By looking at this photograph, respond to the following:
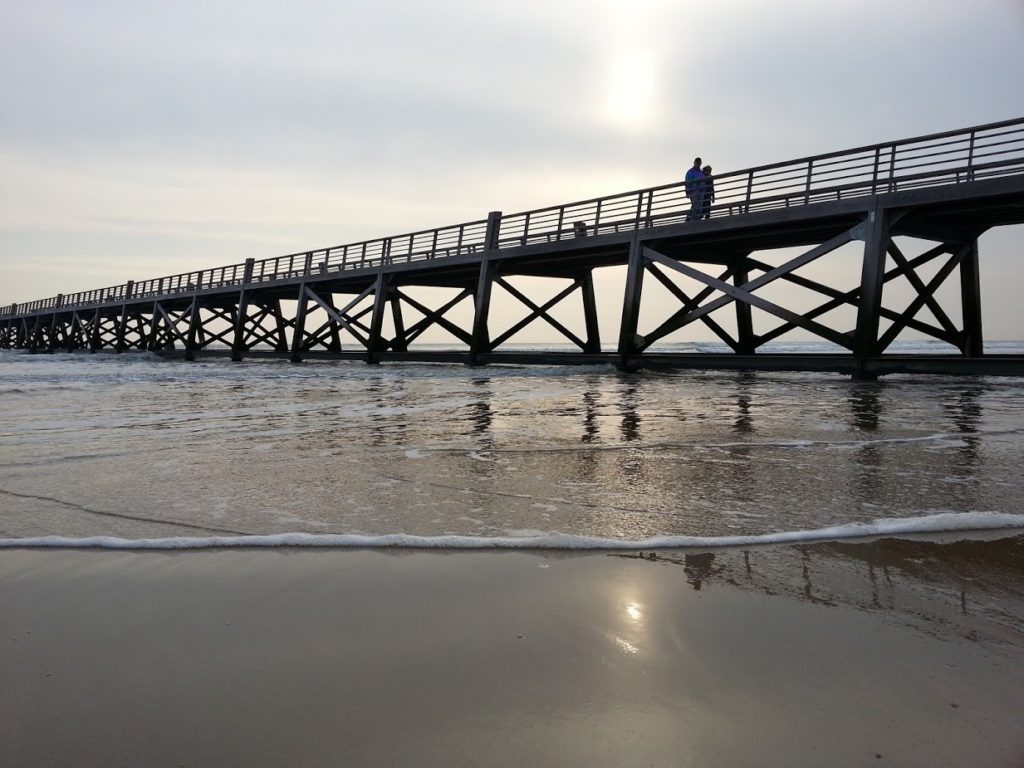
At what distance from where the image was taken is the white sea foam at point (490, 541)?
2.51 metres

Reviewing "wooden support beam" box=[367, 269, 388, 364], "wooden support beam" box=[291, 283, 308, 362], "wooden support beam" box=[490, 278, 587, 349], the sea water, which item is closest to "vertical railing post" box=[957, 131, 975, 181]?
the sea water

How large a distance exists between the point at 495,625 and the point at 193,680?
2.33 ft

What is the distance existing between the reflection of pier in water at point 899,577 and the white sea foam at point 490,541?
8cm

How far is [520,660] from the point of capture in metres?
1.62

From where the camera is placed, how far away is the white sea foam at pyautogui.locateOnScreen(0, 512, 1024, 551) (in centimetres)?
251

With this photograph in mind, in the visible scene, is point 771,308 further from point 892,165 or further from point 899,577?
point 899,577

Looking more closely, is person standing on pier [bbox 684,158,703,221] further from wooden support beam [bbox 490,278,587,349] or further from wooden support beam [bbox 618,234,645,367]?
wooden support beam [bbox 490,278,587,349]

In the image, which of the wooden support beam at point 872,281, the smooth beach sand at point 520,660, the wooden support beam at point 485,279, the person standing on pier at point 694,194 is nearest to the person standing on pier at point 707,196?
the person standing on pier at point 694,194

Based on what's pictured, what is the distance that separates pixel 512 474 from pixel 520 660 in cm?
229

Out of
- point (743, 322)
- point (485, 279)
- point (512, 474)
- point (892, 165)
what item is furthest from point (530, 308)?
point (512, 474)

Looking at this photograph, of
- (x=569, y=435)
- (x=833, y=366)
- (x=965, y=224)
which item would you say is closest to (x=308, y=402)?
(x=569, y=435)

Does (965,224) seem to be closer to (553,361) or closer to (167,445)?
(553,361)

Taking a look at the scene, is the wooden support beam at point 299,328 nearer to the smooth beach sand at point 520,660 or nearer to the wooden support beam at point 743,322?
the wooden support beam at point 743,322

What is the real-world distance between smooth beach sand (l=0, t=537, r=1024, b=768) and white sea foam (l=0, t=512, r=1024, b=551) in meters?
0.13
